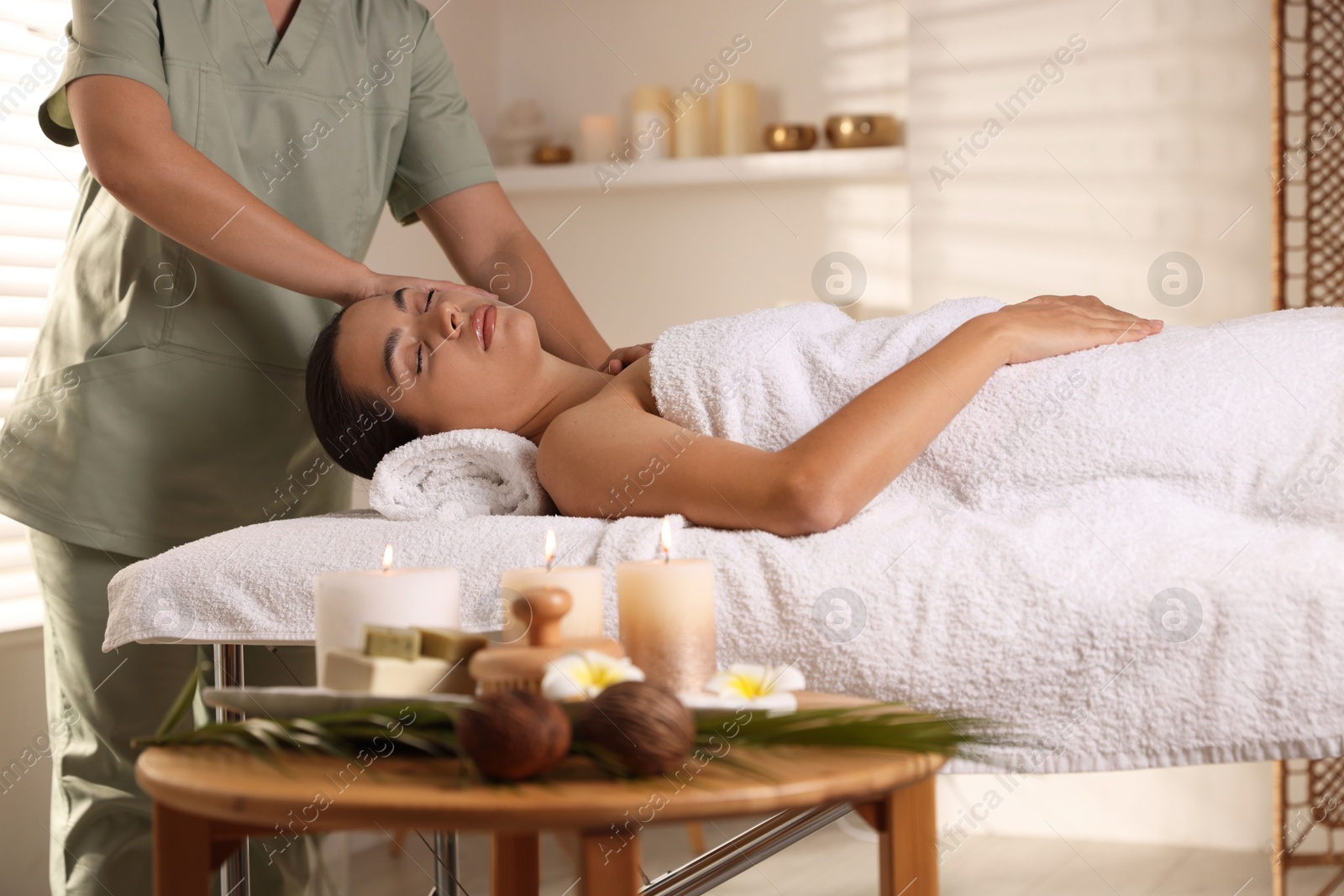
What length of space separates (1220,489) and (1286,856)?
1.45 meters

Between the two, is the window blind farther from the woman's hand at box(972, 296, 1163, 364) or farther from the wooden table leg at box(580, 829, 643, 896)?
the wooden table leg at box(580, 829, 643, 896)

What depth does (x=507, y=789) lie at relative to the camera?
Answer: 1.95 feet

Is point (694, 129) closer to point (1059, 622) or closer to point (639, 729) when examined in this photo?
point (1059, 622)

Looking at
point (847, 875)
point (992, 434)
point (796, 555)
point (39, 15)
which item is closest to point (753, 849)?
point (796, 555)

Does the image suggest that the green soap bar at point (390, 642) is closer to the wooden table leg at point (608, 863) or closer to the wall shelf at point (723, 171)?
the wooden table leg at point (608, 863)

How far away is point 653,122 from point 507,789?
254 centimetres

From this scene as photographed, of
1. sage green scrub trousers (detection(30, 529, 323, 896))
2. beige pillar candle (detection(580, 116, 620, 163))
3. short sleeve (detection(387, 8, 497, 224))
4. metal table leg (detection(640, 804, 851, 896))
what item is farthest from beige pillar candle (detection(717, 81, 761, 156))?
metal table leg (detection(640, 804, 851, 896))

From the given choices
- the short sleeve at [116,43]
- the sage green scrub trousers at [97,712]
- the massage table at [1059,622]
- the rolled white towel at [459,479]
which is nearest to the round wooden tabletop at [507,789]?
the massage table at [1059,622]

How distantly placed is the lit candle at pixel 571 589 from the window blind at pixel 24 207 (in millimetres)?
1367

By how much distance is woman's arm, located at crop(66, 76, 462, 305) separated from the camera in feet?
4.25

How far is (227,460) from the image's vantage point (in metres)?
1.56

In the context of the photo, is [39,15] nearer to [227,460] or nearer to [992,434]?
[227,460]

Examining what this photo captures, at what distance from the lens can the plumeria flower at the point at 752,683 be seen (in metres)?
0.74

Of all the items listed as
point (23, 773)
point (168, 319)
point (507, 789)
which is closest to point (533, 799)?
point (507, 789)
